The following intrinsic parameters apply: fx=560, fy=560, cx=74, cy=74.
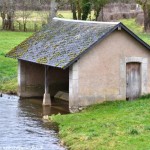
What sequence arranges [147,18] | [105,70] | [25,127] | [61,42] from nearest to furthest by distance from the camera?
[25,127] < [105,70] < [61,42] < [147,18]

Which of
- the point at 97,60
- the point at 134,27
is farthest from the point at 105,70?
the point at 134,27

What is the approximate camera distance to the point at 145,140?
63.2ft

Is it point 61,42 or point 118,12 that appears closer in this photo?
point 61,42

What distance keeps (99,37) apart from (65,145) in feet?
23.8

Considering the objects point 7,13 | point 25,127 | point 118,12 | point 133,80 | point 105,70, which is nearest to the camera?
point 25,127

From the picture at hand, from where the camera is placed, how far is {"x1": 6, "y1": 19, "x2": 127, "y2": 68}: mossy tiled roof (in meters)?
26.2

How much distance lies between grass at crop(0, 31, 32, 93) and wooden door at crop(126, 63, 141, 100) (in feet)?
26.8

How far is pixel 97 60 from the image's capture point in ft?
86.8

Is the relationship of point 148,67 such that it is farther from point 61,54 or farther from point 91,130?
point 91,130

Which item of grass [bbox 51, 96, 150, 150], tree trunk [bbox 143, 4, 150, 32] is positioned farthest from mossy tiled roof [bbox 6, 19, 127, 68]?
tree trunk [bbox 143, 4, 150, 32]

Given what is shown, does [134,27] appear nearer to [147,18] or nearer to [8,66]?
[147,18]

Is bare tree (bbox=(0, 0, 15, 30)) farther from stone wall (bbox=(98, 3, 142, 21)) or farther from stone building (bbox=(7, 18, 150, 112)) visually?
stone building (bbox=(7, 18, 150, 112))

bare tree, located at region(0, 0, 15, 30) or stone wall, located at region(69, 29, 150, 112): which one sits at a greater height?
bare tree, located at region(0, 0, 15, 30)

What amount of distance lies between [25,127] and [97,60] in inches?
213
